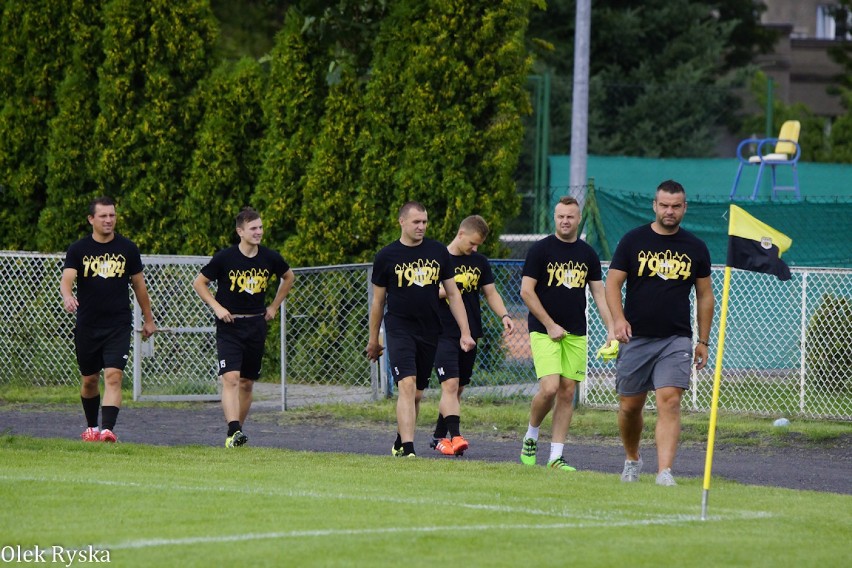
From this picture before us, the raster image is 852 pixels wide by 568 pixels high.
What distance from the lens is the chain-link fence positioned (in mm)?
14180

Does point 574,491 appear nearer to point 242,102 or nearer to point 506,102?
point 506,102

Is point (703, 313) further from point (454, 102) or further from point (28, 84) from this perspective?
point (28, 84)

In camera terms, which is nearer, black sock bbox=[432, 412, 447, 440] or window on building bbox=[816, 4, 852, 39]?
black sock bbox=[432, 412, 447, 440]

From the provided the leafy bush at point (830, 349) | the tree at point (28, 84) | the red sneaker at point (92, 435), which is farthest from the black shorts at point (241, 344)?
the tree at point (28, 84)

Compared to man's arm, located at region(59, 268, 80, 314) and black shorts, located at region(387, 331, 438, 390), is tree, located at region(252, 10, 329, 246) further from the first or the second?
black shorts, located at region(387, 331, 438, 390)

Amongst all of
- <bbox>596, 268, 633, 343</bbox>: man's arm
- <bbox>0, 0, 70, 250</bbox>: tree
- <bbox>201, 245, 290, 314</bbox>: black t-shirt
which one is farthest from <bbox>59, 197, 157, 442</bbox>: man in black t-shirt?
<bbox>0, 0, 70, 250</bbox>: tree

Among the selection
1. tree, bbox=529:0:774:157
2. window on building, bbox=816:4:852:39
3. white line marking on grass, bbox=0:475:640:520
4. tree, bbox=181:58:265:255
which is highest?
window on building, bbox=816:4:852:39

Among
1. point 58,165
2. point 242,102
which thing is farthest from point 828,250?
point 58,165

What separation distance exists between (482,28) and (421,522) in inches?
382

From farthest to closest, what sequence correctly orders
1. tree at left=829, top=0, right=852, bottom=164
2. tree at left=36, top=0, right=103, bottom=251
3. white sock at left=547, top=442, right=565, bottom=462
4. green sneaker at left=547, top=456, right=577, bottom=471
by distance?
tree at left=829, top=0, right=852, bottom=164 → tree at left=36, top=0, right=103, bottom=251 → white sock at left=547, top=442, right=565, bottom=462 → green sneaker at left=547, top=456, right=577, bottom=471

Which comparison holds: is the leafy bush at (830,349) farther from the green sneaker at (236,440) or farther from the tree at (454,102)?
the green sneaker at (236,440)

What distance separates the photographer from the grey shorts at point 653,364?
9117 millimetres

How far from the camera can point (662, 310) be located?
920cm

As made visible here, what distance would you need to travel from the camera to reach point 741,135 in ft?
119
